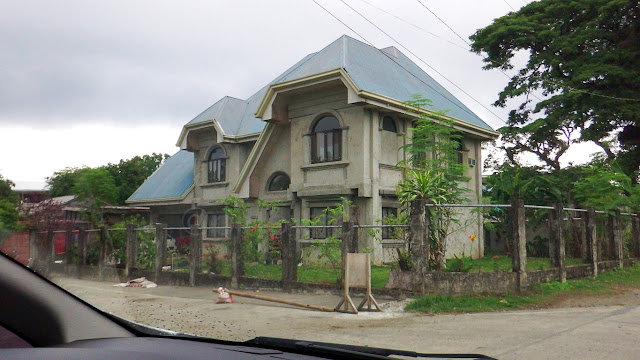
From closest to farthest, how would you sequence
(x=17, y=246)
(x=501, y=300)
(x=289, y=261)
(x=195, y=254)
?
(x=17, y=246)
(x=501, y=300)
(x=289, y=261)
(x=195, y=254)

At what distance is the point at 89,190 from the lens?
1.65 metres

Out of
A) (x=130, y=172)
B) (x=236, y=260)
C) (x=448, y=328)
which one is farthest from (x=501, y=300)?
(x=130, y=172)

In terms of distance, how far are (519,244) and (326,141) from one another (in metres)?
7.87

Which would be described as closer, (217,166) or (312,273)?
(312,273)

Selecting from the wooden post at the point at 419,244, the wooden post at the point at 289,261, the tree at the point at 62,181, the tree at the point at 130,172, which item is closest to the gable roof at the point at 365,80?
the wooden post at the point at 289,261

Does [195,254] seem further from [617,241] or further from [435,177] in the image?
[617,241]

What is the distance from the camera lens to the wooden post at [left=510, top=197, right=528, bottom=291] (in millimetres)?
10977

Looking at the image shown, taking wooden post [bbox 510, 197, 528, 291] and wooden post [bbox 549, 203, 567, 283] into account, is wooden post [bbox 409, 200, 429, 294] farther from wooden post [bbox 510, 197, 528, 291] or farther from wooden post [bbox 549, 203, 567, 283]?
wooden post [bbox 549, 203, 567, 283]

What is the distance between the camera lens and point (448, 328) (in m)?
8.09

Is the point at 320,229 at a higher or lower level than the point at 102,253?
higher

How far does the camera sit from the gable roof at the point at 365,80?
1728 cm

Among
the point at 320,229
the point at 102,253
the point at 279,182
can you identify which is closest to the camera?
the point at 102,253

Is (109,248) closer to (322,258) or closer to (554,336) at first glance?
(554,336)

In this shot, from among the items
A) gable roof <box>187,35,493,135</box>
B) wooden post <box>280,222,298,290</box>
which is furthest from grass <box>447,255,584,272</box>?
gable roof <box>187,35,493,135</box>
